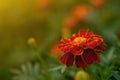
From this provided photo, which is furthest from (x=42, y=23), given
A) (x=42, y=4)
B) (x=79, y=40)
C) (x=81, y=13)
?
(x=79, y=40)

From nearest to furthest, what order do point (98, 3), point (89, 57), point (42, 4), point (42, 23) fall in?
point (89, 57), point (98, 3), point (42, 4), point (42, 23)

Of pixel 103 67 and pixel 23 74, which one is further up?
pixel 23 74

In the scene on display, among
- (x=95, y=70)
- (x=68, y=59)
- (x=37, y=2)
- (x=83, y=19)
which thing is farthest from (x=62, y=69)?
(x=37, y=2)

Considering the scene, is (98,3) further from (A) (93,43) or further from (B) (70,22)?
Answer: (A) (93,43)

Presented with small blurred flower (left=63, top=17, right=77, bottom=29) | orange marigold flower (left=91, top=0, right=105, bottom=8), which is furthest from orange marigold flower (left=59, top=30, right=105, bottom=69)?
orange marigold flower (left=91, top=0, right=105, bottom=8)

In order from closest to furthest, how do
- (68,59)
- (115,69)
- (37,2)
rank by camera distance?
(68,59) < (115,69) < (37,2)

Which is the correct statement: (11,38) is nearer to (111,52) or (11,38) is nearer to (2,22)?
(2,22)
